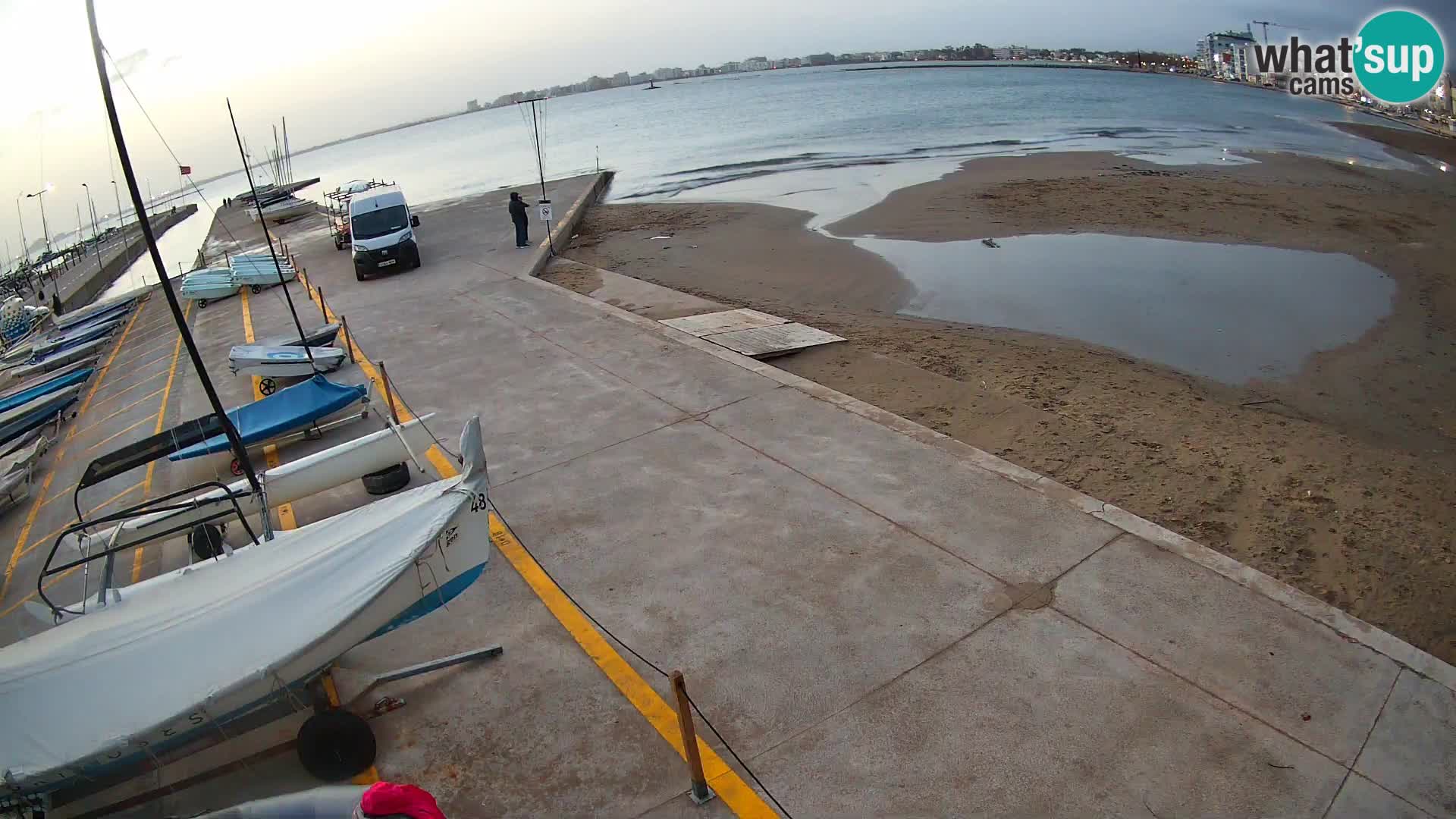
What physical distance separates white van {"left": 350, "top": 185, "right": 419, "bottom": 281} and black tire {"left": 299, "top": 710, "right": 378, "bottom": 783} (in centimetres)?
1866

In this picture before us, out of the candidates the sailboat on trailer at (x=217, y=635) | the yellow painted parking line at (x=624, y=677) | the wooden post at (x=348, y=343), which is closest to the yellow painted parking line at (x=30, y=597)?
the sailboat on trailer at (x=217, y=635)

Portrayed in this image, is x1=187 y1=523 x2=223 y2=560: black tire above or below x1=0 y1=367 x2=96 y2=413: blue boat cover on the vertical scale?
above

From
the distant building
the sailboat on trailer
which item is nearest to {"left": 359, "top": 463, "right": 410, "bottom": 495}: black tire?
the sailboat on trailer

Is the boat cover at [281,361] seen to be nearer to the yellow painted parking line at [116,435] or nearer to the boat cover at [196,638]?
the yellow painted parking line at [116,435]

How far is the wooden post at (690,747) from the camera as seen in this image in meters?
A: 4.82

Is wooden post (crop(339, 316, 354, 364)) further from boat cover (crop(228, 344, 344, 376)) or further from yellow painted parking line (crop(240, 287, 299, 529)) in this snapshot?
yellow painted parking line (crop(240, 287, 299, 529))

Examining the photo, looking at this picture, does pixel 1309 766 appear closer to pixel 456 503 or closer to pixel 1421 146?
pixel 456 503

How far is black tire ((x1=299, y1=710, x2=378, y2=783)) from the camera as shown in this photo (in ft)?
17.9

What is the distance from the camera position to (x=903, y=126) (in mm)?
64562

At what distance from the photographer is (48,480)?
44.5 feet

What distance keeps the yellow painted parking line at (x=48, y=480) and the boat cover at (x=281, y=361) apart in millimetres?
3382

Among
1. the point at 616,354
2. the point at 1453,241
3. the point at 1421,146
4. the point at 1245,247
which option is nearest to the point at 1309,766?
the point at 616,354

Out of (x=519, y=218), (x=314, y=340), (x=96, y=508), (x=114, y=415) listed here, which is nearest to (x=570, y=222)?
(x=519, y=218)

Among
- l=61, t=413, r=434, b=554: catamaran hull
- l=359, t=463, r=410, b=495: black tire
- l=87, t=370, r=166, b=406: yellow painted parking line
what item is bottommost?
l=87, t=370, r=166, b=406: yellow painted parking line
